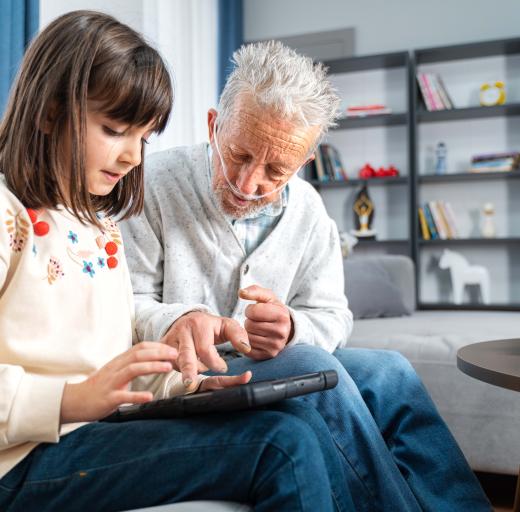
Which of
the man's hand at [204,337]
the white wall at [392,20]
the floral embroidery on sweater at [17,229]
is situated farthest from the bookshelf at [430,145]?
the floral embroidery on sweater at [17,229]

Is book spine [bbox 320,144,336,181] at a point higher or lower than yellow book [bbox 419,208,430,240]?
higher

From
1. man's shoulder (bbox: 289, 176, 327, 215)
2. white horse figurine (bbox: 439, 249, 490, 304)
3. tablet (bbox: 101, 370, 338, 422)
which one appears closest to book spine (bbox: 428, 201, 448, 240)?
white horse figurine (bbox: 439, 249, 490, 304)

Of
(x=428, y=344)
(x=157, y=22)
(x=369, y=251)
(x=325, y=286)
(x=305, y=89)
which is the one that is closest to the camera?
(x=305, y=89)

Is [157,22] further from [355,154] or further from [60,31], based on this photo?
[60,31]

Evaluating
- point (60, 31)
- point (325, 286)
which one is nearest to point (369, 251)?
point (325, 286)

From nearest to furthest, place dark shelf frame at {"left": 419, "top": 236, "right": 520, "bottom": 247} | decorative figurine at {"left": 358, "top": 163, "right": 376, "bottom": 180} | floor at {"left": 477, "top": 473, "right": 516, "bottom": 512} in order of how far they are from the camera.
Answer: floor at {"left": 477, "top": 473, "right": 516, "bottom": 512} → dark shelf frame at {"left": 419, "top": 236, "right": 520, "bottom": 247} → decorative figurine at {"left": 358, "top": 163, "right": 376, "bottom": 180}

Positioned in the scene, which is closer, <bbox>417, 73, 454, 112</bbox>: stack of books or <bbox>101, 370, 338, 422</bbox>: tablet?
<bbox>101, 370, 338, 422</bbox>: tablet

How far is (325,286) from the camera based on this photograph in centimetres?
143

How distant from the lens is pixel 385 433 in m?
1.26

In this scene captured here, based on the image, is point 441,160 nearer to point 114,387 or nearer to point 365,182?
point 365,182

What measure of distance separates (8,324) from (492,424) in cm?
146

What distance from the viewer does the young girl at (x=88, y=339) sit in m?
0.76

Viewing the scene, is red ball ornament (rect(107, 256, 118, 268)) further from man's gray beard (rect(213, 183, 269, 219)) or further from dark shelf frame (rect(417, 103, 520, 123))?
dark shelf frame (rect(417, 103, 520, 123))

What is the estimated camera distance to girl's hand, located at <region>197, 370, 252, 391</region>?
2.99ft
